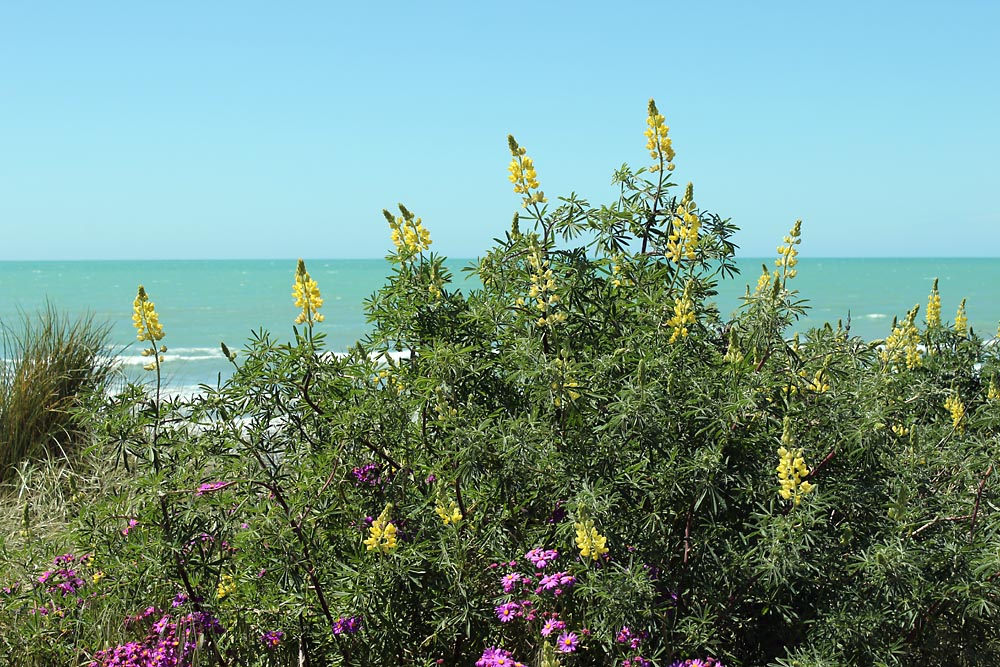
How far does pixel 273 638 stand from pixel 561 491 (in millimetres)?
1420

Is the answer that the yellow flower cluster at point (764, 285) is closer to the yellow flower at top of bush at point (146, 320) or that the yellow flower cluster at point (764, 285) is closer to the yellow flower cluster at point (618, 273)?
the yellow flower cluster at point (618, 273)

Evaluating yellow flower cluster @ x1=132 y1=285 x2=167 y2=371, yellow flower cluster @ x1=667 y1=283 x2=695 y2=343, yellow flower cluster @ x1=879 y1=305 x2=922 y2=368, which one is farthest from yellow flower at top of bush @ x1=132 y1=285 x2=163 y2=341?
yellow flower cluster @ x1=879 y1=305 x2=922 y2=368

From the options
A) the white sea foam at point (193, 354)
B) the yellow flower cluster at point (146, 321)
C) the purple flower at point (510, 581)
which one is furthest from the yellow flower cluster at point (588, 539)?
the white sea foam at point (193, 354)

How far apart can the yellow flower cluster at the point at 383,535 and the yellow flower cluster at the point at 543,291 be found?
3.04ft

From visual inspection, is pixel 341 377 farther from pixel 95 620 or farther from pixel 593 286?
pixel 95 620

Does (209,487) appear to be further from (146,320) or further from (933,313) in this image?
(933,313)

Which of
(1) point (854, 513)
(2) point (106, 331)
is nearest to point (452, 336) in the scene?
(1) point (854, 513)

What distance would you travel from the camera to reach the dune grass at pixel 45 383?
6824 mm

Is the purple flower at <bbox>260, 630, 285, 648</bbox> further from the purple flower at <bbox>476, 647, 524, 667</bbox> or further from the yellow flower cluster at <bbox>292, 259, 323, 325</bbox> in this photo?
the yellow flower cluster at <bbox>292, 259, 323, 325</bbox>

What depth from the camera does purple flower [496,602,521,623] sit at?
318 centimetres

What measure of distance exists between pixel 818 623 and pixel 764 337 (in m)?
1.10

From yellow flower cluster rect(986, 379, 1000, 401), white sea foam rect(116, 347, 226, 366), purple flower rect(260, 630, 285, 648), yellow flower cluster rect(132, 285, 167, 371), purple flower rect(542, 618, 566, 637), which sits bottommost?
white sea foam rect(116, 347, 226, 366)

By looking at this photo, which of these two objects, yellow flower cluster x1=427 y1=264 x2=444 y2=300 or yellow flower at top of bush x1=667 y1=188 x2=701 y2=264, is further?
yellow flower cluster x1=427 y1=264 x2=444 y2=300

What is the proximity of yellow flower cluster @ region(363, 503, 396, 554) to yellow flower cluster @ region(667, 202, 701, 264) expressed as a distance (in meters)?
1.56
